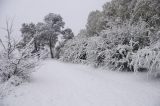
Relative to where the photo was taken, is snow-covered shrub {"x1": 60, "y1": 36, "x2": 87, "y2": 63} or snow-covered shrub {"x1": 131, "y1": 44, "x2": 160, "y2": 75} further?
snow-covered shrub {"x1": 60, "y1": 36, "x2": 87, "y2": 63}

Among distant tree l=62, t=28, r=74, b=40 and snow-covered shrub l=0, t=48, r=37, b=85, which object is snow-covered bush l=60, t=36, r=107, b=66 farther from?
distant tree l=62, t=28, r=74, b=40

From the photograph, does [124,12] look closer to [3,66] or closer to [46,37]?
[3,66]

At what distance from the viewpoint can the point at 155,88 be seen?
5160 mm

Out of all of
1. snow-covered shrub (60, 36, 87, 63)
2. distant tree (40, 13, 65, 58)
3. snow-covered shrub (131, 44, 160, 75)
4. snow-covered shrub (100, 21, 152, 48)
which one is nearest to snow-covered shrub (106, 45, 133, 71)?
snow-covered shrub (100, 21, 152, 48)

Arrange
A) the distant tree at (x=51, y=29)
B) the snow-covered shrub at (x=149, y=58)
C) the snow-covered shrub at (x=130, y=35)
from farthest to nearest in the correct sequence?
the distant tree at (x=51, y=29), the snow-covered shrub at (x=130, y=35), the snow-covered shrub at (x=149, y=58)

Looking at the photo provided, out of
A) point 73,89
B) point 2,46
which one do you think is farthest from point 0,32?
point 73,89

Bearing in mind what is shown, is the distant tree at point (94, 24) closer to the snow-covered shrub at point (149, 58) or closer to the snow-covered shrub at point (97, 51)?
the snow-covered shrub at point (97, 51)

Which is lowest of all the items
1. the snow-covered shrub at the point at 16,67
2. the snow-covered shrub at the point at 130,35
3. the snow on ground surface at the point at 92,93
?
the snow on ground surface at the point at 92,93

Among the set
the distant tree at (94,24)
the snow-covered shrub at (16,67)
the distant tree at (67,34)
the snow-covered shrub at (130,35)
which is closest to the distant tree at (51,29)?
the distant tree at (67,34)

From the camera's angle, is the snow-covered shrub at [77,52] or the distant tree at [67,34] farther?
the distant tree at [67,34]

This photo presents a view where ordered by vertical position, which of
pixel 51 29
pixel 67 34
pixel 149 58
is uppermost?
pixel 51 29

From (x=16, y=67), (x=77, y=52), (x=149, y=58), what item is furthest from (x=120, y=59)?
(x=77, y=52)

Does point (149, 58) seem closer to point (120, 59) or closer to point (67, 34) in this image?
point (120, 59)

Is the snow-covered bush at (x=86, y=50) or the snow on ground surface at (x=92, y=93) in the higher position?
the snow-covered bush at (x=86, y=50)
